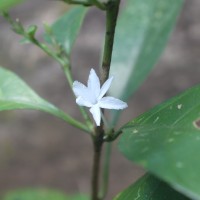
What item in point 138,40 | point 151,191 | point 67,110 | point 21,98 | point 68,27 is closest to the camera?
point 151,191

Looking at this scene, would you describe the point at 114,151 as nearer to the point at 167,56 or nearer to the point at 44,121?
the point at 44,121

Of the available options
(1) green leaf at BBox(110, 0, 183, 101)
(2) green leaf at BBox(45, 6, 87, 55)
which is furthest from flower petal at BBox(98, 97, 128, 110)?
(1) green leaf at BBox(110, 0, 183, 101)

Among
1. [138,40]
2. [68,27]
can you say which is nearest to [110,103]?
[68,27]

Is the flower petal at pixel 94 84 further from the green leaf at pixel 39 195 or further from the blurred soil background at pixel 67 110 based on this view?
the blurred soil background at pixel 67 110

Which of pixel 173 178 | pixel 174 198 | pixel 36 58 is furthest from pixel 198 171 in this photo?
pixel 36 58

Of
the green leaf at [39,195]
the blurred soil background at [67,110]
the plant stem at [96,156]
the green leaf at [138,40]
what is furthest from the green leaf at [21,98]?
the blurred soil background at [67,110]

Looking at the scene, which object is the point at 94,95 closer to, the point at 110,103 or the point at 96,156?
the point at 110,103

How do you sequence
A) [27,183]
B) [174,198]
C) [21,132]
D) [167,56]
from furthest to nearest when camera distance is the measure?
[167,56] → [21,132] → [27,183] → [174,198]
